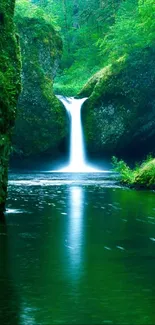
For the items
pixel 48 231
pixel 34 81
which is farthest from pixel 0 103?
pixel 34 81

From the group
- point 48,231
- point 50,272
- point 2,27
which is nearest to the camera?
point 50,272

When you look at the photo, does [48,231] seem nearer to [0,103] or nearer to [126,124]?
[0,103]

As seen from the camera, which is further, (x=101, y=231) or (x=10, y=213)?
(x=10, y=213)

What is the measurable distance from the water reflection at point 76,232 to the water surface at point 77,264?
0.01 meters

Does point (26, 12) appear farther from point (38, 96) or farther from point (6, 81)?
point (6, 81)

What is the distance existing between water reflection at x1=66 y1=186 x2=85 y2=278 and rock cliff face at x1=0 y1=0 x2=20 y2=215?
5.87 feet

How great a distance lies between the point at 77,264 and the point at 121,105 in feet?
89.8

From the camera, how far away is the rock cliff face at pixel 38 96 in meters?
34.9

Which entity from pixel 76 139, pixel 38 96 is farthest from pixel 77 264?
pixel 76 139

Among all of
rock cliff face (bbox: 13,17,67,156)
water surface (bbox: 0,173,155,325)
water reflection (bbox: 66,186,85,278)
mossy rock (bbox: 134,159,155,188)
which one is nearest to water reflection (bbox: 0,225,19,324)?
water surface (bbox: 0,173,155,325)

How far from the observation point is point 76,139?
36.2 metres

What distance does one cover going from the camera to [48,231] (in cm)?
1152

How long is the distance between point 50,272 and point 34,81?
90.4 ft

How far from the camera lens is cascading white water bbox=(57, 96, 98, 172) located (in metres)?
36.0
